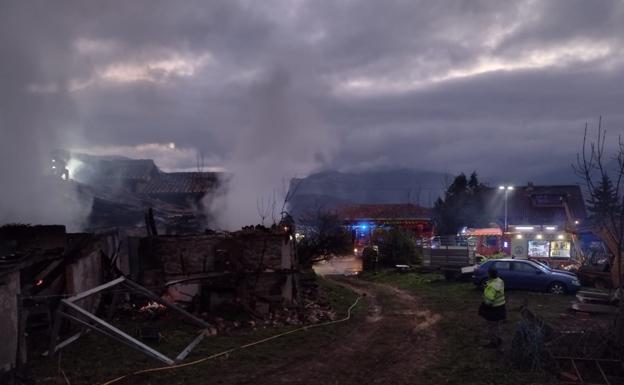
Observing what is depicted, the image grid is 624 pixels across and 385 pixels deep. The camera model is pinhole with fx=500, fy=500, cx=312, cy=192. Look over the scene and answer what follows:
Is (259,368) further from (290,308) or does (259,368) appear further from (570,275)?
(570,275)

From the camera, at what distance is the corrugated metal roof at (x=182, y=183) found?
1235 inches

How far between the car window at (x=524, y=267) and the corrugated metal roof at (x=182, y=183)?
56.7 ft

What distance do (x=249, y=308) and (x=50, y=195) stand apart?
32.7 feet

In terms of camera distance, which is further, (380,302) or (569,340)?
(380,302)

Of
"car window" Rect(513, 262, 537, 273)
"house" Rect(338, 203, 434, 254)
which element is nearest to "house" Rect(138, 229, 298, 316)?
"car window" Rect(513, 262, 537, 273)

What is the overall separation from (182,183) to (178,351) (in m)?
24.4

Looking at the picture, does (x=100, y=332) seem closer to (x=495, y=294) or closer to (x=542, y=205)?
(x=495, y=294)

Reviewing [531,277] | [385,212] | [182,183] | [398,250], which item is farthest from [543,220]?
[182,183]

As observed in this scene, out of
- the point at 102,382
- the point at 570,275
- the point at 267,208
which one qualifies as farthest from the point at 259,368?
the point at 267,208

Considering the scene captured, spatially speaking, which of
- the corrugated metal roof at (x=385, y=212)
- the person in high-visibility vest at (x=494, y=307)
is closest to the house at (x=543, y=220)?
the corrugated metal roof at (x=385, y=212)

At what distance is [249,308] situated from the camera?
1541 centimetres

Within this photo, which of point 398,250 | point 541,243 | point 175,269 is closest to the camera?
point 175,269

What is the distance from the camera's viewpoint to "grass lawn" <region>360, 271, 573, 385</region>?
32.8ft

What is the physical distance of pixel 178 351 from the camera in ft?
38.6
